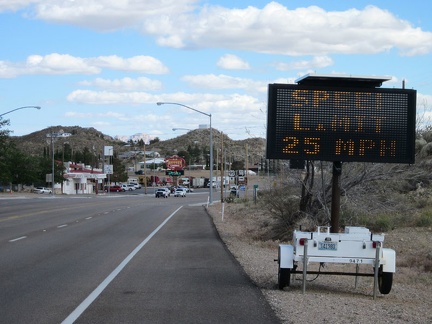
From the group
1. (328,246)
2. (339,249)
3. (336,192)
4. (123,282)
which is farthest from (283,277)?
(336,192)

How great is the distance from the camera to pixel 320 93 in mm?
13031

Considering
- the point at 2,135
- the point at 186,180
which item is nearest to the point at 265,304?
the point at 2,135

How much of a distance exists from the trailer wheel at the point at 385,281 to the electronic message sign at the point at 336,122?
9.10 feet

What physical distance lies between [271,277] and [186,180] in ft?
474

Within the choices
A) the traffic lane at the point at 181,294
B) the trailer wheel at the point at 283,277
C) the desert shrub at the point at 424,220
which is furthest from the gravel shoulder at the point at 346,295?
the desert shrub at the point at 424,220

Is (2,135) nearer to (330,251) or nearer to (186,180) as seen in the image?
(330,251)

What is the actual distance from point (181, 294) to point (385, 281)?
348 centimetres

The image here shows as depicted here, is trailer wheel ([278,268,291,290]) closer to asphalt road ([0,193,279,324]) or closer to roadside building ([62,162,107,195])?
asphalt road ([0,193,279,324])

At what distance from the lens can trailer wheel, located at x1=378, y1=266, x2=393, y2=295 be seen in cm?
1107

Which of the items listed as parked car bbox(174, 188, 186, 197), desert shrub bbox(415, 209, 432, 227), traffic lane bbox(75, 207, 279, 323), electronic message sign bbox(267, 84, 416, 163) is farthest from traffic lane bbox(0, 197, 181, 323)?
parked car bbox(174, 188, 186, 197)

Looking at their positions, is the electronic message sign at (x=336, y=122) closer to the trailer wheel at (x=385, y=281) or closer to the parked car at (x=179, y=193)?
the trailer wheel at (x=385, y=281)

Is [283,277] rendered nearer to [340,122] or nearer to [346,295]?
[346,295]

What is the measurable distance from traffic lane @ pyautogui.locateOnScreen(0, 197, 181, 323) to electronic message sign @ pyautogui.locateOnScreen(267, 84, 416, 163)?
4.65m

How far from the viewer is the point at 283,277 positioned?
11.3 meters
